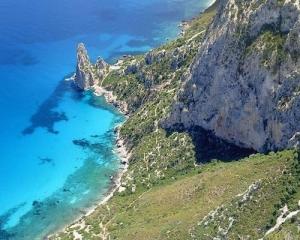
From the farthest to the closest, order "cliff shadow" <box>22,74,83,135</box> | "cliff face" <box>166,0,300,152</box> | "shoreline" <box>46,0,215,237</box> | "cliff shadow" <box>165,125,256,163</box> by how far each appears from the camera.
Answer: "cliff shadow" <box>22,74,83,135</box>, "shoreline" <box>46,0,215,237</box>, "cliff shadow" <box>165,125,256,163</box>, "cliff face" <box>166,0,300,152</box>

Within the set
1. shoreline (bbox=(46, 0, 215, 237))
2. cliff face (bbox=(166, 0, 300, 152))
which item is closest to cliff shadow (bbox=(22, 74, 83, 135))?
shoreline (bbox=(46, 0, 215, 237))

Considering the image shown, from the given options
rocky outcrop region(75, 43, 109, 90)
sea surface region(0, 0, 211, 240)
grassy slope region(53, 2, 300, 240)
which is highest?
rocky outcrop region(75, 43, 109, 90)

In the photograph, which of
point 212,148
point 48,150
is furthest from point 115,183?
point 48,150

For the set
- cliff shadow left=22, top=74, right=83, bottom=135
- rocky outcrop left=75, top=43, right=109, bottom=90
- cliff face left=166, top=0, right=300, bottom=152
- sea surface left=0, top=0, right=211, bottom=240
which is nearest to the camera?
cliff face left=166, top=0, right=300, bottom=152

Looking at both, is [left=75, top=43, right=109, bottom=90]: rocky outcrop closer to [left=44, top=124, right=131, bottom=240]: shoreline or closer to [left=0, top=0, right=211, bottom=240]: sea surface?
[left=0, top=0, right=211, bottom=240]: sea surface

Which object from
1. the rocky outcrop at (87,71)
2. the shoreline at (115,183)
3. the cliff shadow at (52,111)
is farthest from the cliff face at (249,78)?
the rocky outcrop at (87,71)

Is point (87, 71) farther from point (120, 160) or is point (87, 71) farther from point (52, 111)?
point (120, 160)

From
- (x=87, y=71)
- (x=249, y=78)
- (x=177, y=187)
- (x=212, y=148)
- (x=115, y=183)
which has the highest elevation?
(x=87, y=71)
